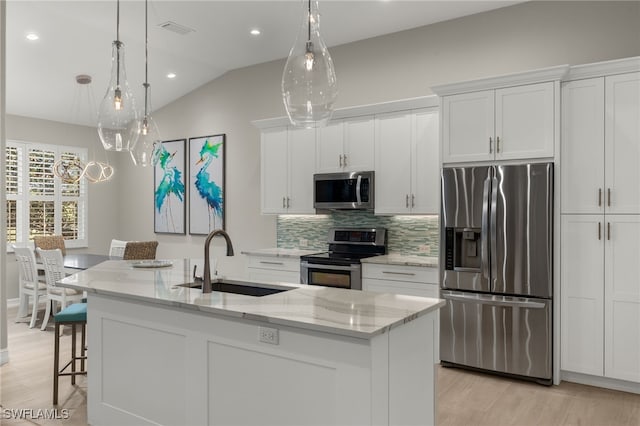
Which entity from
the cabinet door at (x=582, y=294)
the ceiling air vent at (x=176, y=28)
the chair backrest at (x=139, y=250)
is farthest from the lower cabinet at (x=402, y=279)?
the ceiling air vent at (x=176, y=28)

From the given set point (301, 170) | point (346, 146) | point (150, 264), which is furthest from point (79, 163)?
point (346, 146)

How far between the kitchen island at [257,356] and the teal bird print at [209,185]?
3.65 metres

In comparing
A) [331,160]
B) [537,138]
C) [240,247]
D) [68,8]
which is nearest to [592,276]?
[537,138]

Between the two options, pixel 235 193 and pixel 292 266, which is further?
pixel 235 193

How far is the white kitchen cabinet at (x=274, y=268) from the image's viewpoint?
497cm

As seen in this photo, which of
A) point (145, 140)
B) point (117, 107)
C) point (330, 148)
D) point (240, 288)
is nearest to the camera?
point (117, 107)

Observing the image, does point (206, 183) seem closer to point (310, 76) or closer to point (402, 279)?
point (402, 279)

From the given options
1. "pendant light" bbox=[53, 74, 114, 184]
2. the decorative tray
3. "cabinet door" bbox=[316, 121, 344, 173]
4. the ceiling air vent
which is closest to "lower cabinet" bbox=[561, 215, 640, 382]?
"cabinet door" bbox=[316, 121, 344, 173]

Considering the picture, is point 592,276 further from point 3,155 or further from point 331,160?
point 3,155

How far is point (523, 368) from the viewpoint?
372cm

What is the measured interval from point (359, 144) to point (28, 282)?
4377 mm

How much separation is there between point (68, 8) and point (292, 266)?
140 inches

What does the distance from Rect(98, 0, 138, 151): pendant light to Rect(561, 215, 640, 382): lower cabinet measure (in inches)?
128

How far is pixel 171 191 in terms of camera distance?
7160 mm
